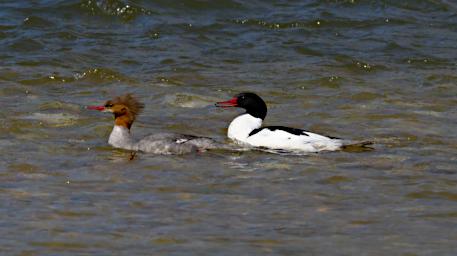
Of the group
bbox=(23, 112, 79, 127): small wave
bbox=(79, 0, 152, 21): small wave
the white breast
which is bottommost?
bbox=(23, 112, 79, 127): small wave

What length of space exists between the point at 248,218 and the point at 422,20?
11.6 meters

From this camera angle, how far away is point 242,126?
12.0m

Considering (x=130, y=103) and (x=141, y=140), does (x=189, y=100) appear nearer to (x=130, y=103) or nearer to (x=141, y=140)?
(x=130, y=103)

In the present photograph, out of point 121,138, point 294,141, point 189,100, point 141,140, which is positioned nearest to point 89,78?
point 189,100

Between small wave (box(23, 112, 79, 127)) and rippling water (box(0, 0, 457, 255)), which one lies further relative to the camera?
small wave (box(23, 112, 79, 127))

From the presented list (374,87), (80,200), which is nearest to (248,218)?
(80,200)

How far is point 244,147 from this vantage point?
447 inches

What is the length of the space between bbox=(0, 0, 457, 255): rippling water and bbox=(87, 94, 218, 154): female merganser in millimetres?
207

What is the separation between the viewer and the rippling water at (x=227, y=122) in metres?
7.84

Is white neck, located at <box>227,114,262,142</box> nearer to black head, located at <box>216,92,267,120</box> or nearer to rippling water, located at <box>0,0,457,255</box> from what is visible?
black head, located at <box>216,92,267,120</box>

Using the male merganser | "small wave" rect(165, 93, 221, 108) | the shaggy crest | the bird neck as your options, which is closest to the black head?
the male merganser

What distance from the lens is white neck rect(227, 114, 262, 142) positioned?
11844mm

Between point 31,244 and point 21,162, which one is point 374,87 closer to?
point 21,162

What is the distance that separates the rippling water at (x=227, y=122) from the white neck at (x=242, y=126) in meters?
0.26
